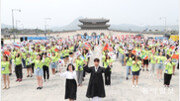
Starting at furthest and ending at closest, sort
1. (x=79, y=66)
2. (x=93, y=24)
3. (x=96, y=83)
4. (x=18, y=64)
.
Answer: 1. (x=93, y=24)
2. (x=18, y=64)
3. (x=79, y=66)
4. (x=96, y=83)

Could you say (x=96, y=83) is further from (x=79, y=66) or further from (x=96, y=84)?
(x=79, y=66)

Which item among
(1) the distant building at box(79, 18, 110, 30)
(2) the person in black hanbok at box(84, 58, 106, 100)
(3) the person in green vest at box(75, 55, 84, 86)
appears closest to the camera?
(2) the person in black hanbok at box(84, 58, 106, 100)

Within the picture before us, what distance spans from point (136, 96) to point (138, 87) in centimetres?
132

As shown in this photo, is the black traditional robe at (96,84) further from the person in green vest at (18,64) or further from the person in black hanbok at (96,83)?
A: the person in green vest at (18,64)

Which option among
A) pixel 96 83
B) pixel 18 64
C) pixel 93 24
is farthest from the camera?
pixel 93 24

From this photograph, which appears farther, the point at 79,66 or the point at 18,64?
the point at 18,64

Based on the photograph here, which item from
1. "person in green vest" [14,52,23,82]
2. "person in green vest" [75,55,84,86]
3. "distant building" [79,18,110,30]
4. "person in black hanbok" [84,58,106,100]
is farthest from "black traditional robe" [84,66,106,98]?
"distant building" [79,18,110,30]

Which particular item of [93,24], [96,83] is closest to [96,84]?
[96,83]

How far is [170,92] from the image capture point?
780 cm

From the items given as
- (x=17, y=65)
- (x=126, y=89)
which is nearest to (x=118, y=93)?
(x=126, y=89)

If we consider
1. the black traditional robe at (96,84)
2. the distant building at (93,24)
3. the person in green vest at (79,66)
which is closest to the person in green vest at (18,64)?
the person in green vest at (79,66)

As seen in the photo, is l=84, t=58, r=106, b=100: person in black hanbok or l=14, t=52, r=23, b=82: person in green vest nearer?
l=84, t=58, r=106, b=100: person in black hanbok

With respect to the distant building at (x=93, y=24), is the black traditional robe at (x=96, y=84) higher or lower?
lower

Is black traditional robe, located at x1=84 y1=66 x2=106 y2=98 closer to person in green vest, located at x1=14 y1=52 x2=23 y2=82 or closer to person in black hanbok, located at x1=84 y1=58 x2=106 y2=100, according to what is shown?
person in black hanbok, located at x1=84 y1=58 x2=106 y2=100
